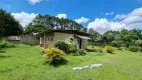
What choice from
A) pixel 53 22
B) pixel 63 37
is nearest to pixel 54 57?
pixel 63 37

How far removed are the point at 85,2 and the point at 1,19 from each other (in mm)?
23364

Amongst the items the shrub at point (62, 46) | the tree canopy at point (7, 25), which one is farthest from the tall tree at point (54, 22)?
the shrub at point (62, 46)

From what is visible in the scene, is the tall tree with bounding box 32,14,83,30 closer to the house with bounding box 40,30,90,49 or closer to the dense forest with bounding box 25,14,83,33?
the dense forest with bounding box 25,14,83,33

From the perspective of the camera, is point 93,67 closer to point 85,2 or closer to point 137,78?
point 137,78

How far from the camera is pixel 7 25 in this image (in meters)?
37.8

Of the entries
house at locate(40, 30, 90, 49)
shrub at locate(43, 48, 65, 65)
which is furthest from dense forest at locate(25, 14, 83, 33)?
shrub at locate(43, 48, 65, 65)

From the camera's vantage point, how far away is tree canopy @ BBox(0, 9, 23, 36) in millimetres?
36219

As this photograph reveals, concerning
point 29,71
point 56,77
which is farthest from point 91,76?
point 29,71

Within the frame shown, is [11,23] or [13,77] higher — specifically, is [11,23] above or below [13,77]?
above

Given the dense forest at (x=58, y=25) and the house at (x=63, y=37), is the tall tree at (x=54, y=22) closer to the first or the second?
the dense forest at (x=58, y=25)

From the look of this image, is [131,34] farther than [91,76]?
Yes

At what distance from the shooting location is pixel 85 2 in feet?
67.8

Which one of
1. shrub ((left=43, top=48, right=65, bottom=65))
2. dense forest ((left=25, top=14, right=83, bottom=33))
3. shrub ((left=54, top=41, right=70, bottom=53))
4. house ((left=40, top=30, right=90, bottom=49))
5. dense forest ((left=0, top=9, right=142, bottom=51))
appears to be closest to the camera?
shrub ((left=43, top=48, right=65, bottom=65))

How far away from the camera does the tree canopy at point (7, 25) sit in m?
36.2
